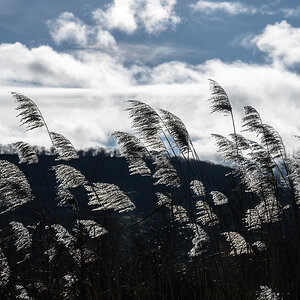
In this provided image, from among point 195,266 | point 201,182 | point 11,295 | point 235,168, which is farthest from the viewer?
point 235,168

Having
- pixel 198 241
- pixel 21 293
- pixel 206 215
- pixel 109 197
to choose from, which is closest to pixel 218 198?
pixel 206 215

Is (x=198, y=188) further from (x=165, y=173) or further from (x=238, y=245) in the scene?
(x=238, y=245)

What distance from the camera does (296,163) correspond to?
4.55 metres

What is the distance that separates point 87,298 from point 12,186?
1416 mm

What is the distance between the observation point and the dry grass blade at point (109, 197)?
4324 millimetres

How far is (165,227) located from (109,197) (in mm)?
983

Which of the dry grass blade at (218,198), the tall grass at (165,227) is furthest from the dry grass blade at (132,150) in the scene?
the dry grass blade at (218,198)

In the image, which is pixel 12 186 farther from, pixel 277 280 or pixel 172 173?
pixel 277 280

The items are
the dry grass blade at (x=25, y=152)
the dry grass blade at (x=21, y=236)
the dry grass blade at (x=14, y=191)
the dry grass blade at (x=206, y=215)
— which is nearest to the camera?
the dry grass blade at (x=21, y=236)

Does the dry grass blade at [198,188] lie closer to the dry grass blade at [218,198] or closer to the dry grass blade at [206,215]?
the dry grass blade at [206,215]

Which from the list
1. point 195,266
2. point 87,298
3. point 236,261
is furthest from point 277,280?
point 87,298

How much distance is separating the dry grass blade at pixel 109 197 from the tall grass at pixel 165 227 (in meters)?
0.01

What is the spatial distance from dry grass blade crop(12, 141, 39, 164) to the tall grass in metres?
0.01

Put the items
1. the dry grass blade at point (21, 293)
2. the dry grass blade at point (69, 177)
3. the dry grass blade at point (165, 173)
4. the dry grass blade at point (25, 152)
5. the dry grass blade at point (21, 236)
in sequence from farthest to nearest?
the dry grass blade at point (25, 152) < the dry grass blade at point (165, 173) < the dry grass blade at point (69, 177) < the dry grass blade at point (21, 236) < the dry grass blade at point (21, 293)
